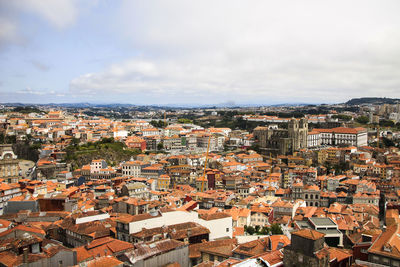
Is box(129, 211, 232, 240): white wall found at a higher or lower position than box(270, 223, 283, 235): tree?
higher

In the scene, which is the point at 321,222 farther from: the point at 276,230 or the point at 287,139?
the point at 287,139

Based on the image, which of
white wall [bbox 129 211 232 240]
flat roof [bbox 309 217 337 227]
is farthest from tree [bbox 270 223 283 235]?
white wall [bbox 129 211 232 240]

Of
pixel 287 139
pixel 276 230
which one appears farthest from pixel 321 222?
pixel 287 139

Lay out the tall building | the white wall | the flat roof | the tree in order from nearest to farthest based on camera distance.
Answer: the white wall < the flat roof < the tree < the tall building

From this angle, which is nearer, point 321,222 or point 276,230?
point 321,222

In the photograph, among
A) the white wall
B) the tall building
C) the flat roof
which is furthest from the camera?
the tall building

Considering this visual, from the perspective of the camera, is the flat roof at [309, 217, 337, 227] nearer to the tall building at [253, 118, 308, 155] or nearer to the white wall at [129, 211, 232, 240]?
the white wall at [129, 211, 232, 240]

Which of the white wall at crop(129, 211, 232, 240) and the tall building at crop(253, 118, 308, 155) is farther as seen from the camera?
the tall building at crop(253, 118, 308, 155)

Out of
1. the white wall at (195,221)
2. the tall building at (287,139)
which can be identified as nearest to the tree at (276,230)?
the white wall at (195,221)

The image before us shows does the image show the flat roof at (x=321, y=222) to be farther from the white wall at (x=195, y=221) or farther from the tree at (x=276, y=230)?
the white wall at (x=195, y=221)
